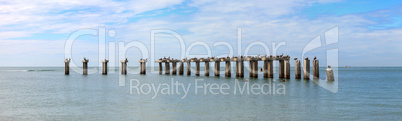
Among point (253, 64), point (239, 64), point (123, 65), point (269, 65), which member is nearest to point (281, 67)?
point (269, 65)

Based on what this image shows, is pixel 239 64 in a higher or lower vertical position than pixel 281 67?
higher

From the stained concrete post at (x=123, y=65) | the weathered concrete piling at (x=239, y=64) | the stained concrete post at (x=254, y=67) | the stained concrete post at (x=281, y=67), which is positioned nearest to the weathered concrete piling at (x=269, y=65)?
the stained concrete post at (x=281, y=67)

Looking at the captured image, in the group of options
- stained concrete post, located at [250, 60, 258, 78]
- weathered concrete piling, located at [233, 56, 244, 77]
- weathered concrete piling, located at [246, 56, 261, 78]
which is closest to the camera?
weathered concrete piling, located at [246, 56, 261, 78]

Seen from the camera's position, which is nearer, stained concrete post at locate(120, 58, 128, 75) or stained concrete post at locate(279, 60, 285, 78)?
stained concrete post at locate(279, 60, 285, 78)

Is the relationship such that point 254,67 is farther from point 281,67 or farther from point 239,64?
point 281,67

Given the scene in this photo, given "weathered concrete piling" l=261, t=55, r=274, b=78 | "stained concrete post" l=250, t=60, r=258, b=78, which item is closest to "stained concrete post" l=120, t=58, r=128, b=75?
"stained concrete post" l=250, t=60, r=258, b=78

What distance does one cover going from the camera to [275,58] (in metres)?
34.9

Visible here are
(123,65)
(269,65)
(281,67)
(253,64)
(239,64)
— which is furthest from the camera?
(123,65)

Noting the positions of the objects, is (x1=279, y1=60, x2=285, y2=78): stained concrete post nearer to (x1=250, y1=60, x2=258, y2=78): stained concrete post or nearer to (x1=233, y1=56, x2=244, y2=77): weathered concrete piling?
(x1=250, y1=60, x2=258, y2=78): stained concrete post

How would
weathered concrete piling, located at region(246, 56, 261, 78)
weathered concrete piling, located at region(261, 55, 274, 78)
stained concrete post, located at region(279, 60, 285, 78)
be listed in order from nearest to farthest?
stained concrete post, located at region(279, 60, 285, 78) < weathered concrete piling, located at region(261, 55, 274, 78) < weathered concrete piling, located at region(246, 56, 261, 78)

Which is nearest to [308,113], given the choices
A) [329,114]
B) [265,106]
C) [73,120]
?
[329,114]

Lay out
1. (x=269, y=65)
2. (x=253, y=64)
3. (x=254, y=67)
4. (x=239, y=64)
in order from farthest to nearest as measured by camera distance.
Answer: (x=239, y=64)
(x=254, y=67)
(x=253, y=64)
(x=269, y=65)

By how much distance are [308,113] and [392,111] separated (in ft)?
12.4

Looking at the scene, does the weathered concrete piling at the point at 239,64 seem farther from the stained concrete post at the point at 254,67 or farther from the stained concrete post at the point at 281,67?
the stained concrete post at the point at 281,67
